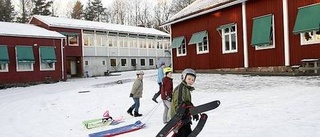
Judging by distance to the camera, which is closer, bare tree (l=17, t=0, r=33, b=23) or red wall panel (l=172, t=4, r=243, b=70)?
red wall panel (l=172, t=4, r=243, b=70)

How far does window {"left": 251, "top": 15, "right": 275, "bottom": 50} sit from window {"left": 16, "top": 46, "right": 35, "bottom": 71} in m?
19.6

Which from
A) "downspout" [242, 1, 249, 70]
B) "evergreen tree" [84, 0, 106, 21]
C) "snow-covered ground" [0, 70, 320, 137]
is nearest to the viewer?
"snow-covered ground" [0, 70, 320, 137]

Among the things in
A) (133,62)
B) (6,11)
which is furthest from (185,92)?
(6,11)

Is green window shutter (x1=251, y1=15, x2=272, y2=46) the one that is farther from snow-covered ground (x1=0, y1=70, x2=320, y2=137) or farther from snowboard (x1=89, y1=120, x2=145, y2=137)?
snowboard (x1=89, y1=120, x2=145, y2=137)

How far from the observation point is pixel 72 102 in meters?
15.3

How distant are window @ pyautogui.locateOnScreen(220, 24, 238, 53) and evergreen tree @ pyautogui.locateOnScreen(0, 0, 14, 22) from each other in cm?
4627

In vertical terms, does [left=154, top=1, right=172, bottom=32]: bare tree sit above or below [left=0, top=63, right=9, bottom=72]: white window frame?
above

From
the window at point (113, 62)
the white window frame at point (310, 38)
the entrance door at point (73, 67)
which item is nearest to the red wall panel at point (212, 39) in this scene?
the white window frame at point (310, 38)

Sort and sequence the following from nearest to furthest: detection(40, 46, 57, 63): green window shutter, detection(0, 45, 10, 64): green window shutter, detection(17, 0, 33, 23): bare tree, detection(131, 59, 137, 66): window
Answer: detection(0, 45, 10, 64): green window shutter → detection(40, 46, 57, 63): green window shutter → detection(131, 59, 137, 66): window → detection(17, 0, 33, 23): bare tree

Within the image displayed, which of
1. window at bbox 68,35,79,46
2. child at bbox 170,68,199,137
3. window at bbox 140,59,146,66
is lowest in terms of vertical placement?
child at bbox 170,68,199,137

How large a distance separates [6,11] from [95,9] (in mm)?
21548

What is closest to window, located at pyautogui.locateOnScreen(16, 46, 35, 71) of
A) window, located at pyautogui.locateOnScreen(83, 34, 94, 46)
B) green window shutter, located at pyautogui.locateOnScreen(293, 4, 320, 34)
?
window, located at pyautogui.locateOnScreen(83, 34, 94, 46)

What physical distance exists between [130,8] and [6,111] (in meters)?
71.9

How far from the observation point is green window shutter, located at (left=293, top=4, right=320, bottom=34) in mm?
14617
